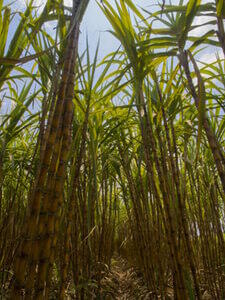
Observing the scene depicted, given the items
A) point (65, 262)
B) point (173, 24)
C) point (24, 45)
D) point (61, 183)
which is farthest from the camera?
point (173, 24)

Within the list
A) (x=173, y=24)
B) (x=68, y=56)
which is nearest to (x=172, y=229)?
(x=68, y=56)

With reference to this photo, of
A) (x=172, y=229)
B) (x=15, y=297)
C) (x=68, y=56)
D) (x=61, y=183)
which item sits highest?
(x=68, y=56)

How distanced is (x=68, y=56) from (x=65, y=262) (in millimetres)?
692

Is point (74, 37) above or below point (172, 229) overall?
above

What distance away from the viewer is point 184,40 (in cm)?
106

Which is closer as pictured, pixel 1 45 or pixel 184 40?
pixel 1 45

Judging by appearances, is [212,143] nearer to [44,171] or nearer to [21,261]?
[44,171]

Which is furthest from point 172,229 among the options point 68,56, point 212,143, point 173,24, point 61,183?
point 173,24

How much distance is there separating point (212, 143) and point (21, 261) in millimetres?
733

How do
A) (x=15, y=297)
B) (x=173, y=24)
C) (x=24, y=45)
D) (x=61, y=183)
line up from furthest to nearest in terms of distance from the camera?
(x=173, y=24) < (x=24, y=45) < (x=61, y=183) < (x=15, y=297)

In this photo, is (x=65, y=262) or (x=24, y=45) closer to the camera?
(x=65, y=262)

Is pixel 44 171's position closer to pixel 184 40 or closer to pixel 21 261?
pixel 21 261

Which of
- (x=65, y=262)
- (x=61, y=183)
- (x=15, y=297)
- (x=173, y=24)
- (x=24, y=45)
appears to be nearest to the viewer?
(x=15, y=297)

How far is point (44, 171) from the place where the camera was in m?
0.68
